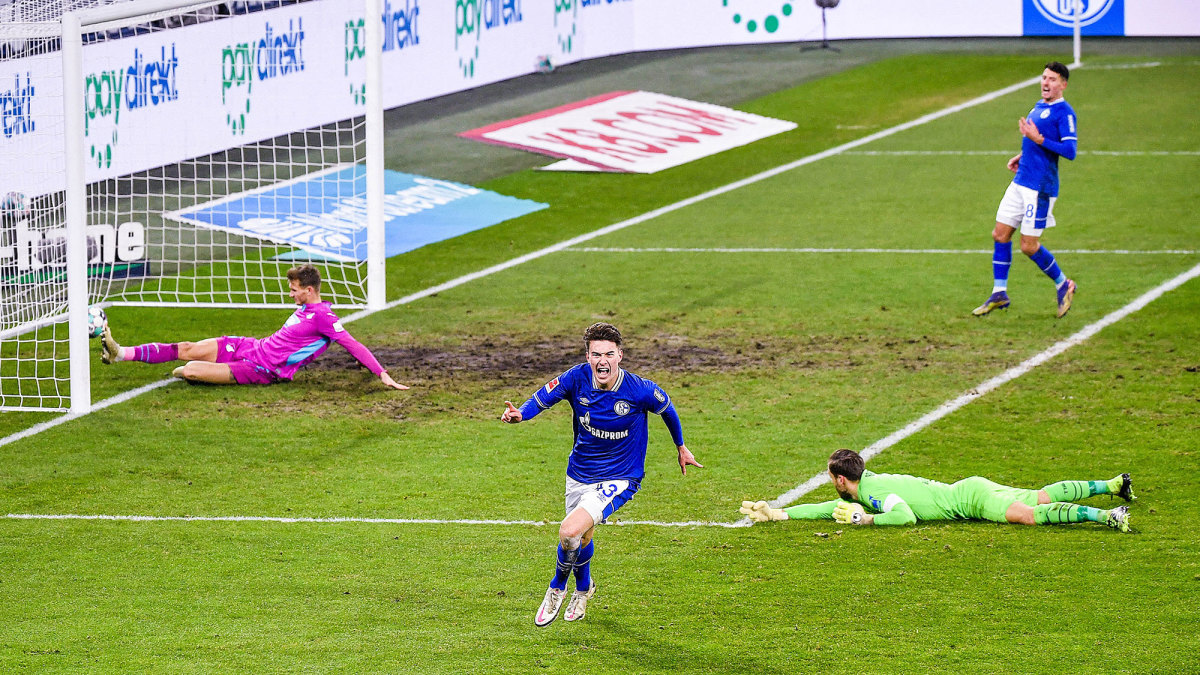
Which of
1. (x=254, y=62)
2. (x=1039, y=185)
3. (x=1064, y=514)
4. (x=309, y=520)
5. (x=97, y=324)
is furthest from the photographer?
(x=254, y=62)

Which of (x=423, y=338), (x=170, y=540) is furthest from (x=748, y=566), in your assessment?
(x=423, y=338)

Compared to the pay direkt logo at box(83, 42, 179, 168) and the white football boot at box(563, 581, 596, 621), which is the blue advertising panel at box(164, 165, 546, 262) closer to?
the pay direkt logo at box(83, 42, 179, 168)

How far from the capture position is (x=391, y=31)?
24.0 m

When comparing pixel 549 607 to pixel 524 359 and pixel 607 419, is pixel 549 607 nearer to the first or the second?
pixel 607 419

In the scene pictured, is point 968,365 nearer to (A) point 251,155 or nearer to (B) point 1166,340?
(B) point 1166,340

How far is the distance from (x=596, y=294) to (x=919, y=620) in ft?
26.9

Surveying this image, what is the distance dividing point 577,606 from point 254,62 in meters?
15.0

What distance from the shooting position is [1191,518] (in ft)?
28.5

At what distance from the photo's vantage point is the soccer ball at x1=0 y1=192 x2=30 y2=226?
514 inches

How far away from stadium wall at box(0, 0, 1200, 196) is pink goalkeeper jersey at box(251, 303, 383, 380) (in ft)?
9.13

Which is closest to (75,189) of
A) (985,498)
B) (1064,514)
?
(985,498)

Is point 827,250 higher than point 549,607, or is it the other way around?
point 827,250

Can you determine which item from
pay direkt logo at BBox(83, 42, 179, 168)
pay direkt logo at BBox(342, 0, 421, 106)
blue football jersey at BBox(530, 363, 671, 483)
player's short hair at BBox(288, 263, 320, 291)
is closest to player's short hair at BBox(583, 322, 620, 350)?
blue football jersey at BBox(530, 363, 671, 483)

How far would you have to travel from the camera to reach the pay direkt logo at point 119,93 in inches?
703
